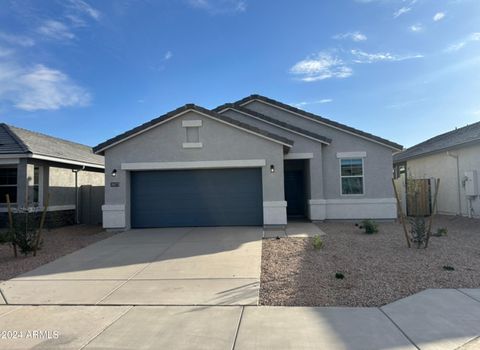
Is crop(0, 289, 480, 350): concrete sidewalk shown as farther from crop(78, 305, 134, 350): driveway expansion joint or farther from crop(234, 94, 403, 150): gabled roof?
crop(234, 94, 403, 150): gabled roof

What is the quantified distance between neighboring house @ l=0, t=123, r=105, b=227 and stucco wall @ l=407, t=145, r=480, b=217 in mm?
15899

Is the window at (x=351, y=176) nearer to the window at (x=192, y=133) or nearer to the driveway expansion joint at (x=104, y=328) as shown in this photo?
the window at (x=192, y=133)

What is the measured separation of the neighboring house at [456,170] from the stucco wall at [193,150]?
27.7 ft

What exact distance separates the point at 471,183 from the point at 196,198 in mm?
11379

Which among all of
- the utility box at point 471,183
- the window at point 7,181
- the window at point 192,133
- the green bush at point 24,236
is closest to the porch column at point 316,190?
the window at point 192,133

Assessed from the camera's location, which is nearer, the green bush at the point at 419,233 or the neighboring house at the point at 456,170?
the green bush at the point at 419,233

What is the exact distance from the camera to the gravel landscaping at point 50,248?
27.9 feet

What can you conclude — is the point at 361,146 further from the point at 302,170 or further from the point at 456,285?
the point at 456,285

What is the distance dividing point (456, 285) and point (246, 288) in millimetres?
3746

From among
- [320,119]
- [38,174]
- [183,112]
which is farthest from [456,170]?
[38,174]

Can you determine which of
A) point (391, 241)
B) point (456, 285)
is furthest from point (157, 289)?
point (391, 241)

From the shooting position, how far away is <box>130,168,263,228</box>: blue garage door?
13734 mm

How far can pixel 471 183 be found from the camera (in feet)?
49.8

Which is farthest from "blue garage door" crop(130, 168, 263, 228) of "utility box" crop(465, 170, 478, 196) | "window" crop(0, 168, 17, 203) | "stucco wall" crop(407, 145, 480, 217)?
"utility box" crop(465, 170, 478, 196)
